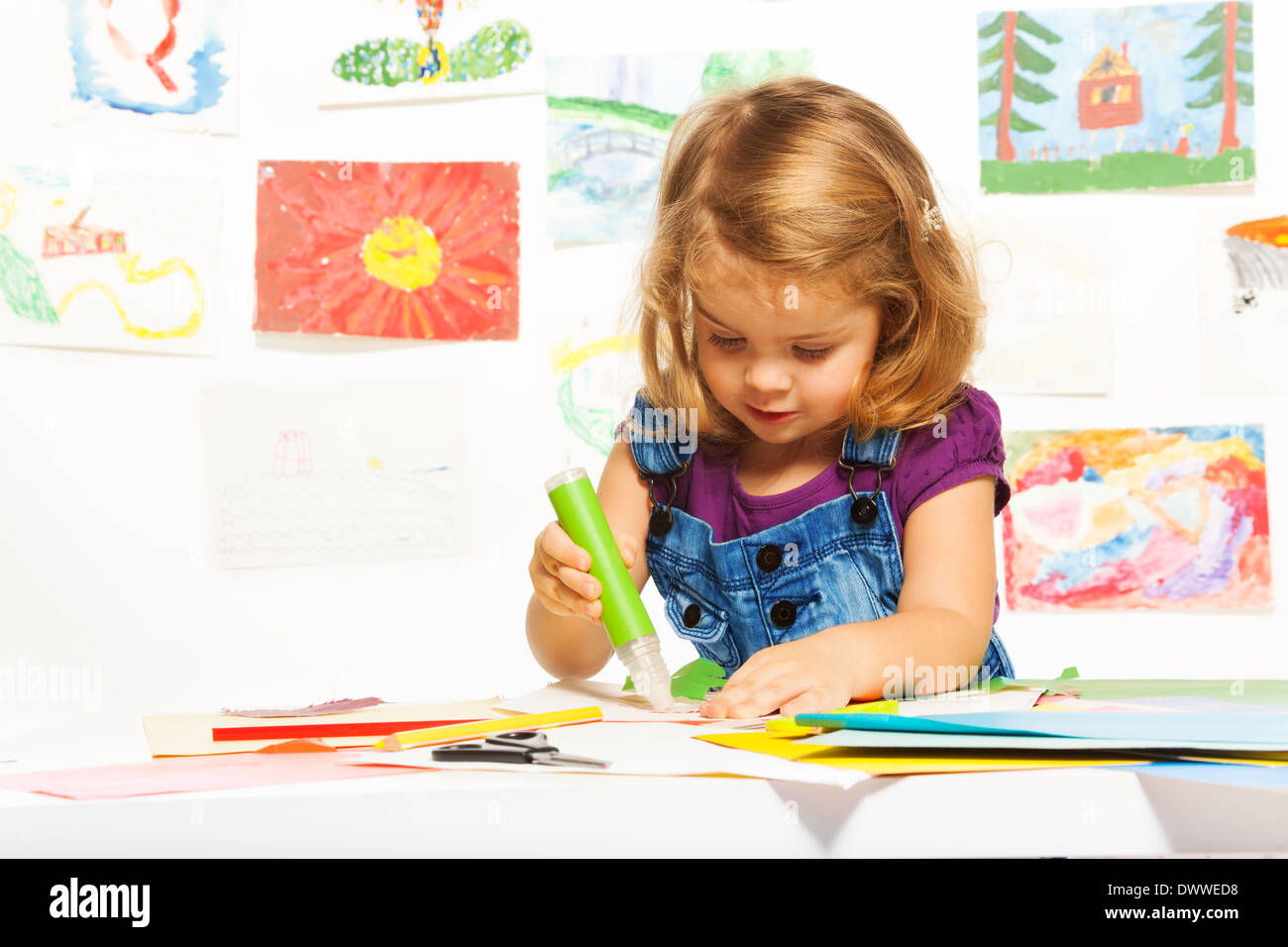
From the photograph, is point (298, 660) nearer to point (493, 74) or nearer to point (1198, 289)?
point (493, 74)

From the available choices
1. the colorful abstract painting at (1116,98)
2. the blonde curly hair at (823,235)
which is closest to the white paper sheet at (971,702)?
the blonde curly hair at (823,235)

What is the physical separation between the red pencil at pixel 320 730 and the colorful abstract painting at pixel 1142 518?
3.27 ft

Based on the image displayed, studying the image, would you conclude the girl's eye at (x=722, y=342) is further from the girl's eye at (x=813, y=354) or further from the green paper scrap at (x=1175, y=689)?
the green paper scrap at (x=1175, y=689)

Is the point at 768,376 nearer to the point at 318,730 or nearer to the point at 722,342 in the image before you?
the point at 722,342

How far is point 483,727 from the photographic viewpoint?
47 centimetres

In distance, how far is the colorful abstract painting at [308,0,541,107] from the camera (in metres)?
1.38

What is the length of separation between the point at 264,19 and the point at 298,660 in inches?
28.2

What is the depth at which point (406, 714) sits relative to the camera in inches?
21.5

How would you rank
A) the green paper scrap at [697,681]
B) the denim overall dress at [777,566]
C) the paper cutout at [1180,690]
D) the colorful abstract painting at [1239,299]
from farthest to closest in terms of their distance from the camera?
the colorful abstract painting at [1239,299] → the denim overall dress at [777,566] → the green paper scrap at [697,681] → the paper cutout at [1180,690]

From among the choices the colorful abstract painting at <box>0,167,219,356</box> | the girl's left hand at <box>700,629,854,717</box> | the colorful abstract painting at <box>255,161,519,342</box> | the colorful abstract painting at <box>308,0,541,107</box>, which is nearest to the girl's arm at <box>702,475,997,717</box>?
the girl's left hand at <box>700,629,854,717</box>

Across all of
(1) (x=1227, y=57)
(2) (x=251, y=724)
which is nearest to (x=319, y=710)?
(2) (x=251, y=724)

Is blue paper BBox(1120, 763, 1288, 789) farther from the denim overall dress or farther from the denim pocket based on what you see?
the denim pocket

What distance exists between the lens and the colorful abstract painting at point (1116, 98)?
53.3 inches
